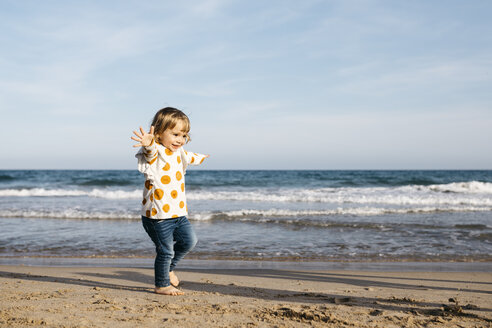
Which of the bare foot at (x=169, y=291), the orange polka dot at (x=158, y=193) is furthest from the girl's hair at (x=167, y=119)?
the bare foot at (x=169, y=291)

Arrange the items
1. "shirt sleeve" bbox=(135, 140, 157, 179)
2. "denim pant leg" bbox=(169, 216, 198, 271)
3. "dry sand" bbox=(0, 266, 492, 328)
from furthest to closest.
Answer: "denim pant leg" bbox=(169, 216, 198, 271)
"shirt sleeve" bbox=(135, 140, 157, 179)
"dry sand" bbox=(0, 266, 492, 328)

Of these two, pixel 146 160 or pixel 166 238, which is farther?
pixel 166 238

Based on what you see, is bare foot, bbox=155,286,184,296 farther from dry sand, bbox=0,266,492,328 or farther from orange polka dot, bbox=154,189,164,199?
orange polka dot, bbox=154,189,164,199

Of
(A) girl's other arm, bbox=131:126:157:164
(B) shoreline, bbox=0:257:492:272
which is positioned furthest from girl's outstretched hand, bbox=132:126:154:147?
(B) shoreline, bbox=0:257:492:272

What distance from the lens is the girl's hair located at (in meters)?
3.83

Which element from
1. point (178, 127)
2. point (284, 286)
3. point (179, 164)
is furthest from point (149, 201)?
point (284, 286)

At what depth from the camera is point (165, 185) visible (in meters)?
→ 3.87

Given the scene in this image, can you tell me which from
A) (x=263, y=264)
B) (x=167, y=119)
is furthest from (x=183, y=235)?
(x=263, y=264)

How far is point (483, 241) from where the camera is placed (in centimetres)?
773

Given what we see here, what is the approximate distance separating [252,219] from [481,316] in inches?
306

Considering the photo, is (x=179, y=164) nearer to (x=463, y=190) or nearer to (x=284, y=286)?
(x=284, y=286)

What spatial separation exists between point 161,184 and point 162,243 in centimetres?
59

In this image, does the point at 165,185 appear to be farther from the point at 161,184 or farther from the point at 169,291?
the point at 169,291

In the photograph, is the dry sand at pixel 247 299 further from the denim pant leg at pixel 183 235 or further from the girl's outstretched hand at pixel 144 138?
the girl's outstretched hand at pixel 144 138
